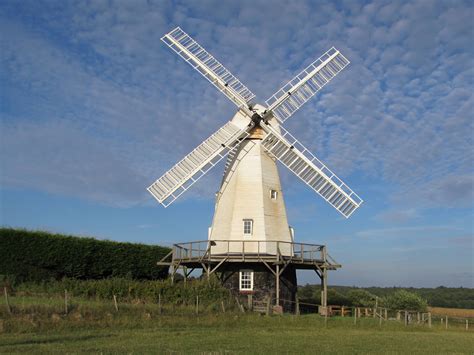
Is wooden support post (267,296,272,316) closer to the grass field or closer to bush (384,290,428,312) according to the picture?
the grass field

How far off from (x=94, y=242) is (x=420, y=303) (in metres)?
23.0

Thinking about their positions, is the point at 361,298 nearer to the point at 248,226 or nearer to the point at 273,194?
the point at 273,194

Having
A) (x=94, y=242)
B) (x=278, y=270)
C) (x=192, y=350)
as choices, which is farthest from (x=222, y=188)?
(x=192, y=350)

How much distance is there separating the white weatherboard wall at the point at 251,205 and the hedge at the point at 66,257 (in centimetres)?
543

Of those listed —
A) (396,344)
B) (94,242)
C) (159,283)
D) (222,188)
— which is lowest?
(396,344)

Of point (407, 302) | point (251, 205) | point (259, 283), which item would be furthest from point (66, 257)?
point (407, 302)

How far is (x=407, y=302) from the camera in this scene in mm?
36938

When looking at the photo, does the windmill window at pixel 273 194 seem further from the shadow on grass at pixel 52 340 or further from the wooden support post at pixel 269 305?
the shadow on grass at pixel 52 340

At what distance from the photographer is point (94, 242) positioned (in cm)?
2708

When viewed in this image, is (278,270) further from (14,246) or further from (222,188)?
(14,246)

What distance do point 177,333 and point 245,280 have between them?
9106 mm

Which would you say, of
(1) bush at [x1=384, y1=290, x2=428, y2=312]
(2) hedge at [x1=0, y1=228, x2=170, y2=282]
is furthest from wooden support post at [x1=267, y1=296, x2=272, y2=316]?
(1) bush at [x1=384, y1=290, x2=428, y2=312]

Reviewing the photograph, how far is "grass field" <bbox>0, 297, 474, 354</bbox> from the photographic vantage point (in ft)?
44.8

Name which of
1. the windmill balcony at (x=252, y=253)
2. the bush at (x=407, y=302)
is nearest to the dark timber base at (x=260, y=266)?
the windmill balcony at (x=252, y=253)
